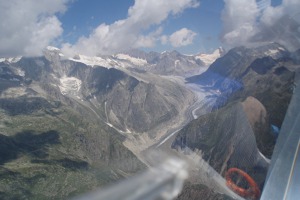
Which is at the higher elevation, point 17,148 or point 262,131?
point 262,131

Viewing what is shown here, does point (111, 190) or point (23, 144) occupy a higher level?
point (111, 190)

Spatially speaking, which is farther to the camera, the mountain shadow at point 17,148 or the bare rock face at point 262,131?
the mountain shadow at point 17,148

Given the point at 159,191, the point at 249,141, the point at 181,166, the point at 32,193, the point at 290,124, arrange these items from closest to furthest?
the point at 159,191 < the point at 181,166 < the point at 290,124 < the point at 249,141 < the point at 32,193

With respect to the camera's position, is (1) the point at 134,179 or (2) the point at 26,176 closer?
(1) the point at 134,179

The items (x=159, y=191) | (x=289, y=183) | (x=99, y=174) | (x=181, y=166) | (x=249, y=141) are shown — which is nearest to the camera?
(x=159, y=191)

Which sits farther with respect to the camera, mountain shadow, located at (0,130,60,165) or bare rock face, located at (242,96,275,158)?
mountain shadow, located at (0,130,60,165)

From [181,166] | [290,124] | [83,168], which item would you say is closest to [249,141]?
[290,124]

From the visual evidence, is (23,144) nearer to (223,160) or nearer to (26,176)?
(26,176)

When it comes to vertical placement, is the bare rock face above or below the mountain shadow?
above

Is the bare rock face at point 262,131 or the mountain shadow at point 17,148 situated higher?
the bare rock face at point 262,131

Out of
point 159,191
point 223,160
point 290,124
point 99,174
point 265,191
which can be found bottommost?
point 99,174

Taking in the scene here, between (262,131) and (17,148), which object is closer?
(262,131)
